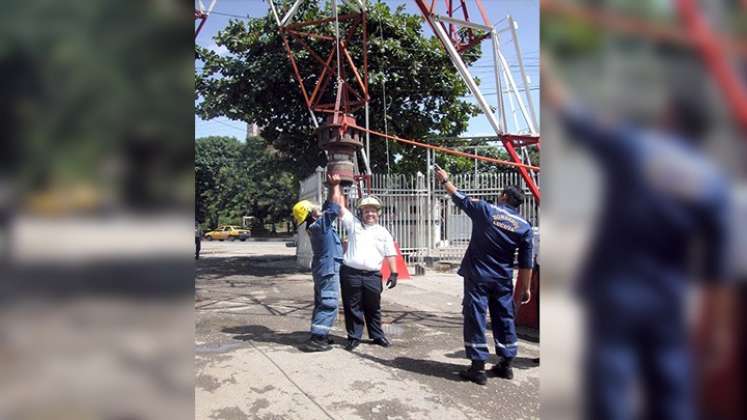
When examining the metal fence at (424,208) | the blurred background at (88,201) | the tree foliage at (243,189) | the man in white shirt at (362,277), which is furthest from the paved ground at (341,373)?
the tree foliage at (243,189)

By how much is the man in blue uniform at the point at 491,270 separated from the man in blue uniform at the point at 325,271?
4.17 ft

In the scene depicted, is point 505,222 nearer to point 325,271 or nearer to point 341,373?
point 341,373

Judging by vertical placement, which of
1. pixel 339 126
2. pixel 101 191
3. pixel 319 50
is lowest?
pixel 101 191

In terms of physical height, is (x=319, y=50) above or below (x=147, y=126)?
above

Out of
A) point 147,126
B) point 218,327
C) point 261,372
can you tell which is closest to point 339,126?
point 218,327

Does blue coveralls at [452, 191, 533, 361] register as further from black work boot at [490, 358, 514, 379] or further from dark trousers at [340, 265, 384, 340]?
dark trousers at [340, 265, 384, 340]

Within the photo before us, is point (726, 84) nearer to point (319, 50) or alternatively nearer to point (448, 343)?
point (448, 343)

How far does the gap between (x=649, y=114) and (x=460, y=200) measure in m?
3.16

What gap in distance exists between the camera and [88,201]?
2.43ft

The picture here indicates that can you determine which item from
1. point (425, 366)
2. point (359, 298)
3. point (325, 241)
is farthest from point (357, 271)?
point (425, 366)

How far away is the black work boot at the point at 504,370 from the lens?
390cm

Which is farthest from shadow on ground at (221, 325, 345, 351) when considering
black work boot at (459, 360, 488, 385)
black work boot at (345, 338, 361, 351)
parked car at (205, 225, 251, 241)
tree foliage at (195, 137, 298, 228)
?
tree foliage at (195, 137, 298, 228)

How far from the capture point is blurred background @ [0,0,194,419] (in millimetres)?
736

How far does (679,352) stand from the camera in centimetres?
64
